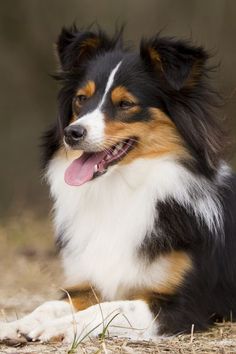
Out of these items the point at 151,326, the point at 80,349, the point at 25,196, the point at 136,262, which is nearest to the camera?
the point at 80,349

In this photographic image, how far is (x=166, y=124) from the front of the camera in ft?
18.4

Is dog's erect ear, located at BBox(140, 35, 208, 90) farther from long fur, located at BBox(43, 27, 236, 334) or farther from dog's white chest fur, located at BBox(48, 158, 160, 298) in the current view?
dog's white chest fur, located at BBox(48, 158, 160, 298)

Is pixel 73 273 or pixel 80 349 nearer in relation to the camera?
pixel 80 349

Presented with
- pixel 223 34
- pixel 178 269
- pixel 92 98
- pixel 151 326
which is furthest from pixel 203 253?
pixel 223 34

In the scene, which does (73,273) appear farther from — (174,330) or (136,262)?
(174,330)

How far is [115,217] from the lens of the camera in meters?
5.75

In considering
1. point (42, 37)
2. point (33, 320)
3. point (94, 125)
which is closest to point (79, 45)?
point (94, 125)

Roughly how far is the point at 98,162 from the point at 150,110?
47cm

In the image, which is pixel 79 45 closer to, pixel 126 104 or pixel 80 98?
pixel 80 98

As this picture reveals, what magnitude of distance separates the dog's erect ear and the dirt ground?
62.1 inches

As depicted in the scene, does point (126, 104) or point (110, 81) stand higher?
point (110, 81)

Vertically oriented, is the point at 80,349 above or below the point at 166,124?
below

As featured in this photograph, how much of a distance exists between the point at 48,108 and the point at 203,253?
8652 mm

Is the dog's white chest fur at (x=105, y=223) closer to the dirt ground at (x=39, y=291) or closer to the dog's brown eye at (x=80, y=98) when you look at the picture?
the dog's brown eye at (x=80, y=98)
